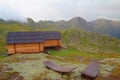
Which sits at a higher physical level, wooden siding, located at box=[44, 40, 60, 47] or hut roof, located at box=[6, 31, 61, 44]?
hut roof, located at box=[6, 31, 61, 44]

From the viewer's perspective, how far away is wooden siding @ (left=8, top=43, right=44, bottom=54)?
50.9 m

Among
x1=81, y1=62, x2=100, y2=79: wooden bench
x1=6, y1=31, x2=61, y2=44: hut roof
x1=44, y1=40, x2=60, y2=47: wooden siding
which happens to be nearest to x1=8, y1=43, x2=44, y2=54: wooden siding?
x1=6, y1=31, x2=61, y2=44: hut roof

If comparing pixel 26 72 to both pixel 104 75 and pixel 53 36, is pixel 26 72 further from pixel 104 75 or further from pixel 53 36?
pixel 53 36

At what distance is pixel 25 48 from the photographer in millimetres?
52469

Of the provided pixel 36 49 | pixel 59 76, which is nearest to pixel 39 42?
pixel 36 49

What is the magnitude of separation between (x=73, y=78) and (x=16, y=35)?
27.9 metres

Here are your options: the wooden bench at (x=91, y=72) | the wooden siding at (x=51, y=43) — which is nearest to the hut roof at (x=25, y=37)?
the wooden siding at (x=51, y=43)

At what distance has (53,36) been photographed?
61.7 metres

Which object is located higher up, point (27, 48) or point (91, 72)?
point (27, 48)

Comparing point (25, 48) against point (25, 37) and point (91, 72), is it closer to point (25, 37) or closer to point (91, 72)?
point (25, 37)

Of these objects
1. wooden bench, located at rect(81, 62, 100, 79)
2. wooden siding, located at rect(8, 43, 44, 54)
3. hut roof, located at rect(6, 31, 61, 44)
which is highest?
hut roof, located at rect(6, 31, 61, 44)

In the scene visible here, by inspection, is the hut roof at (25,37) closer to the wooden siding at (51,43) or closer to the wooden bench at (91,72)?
the wooden siding at (51,43)

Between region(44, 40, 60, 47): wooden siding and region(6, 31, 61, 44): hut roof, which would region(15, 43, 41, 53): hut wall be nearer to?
region(6, 31, 61, 44): hut roof

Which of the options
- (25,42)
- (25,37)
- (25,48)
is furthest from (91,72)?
(25,37)
